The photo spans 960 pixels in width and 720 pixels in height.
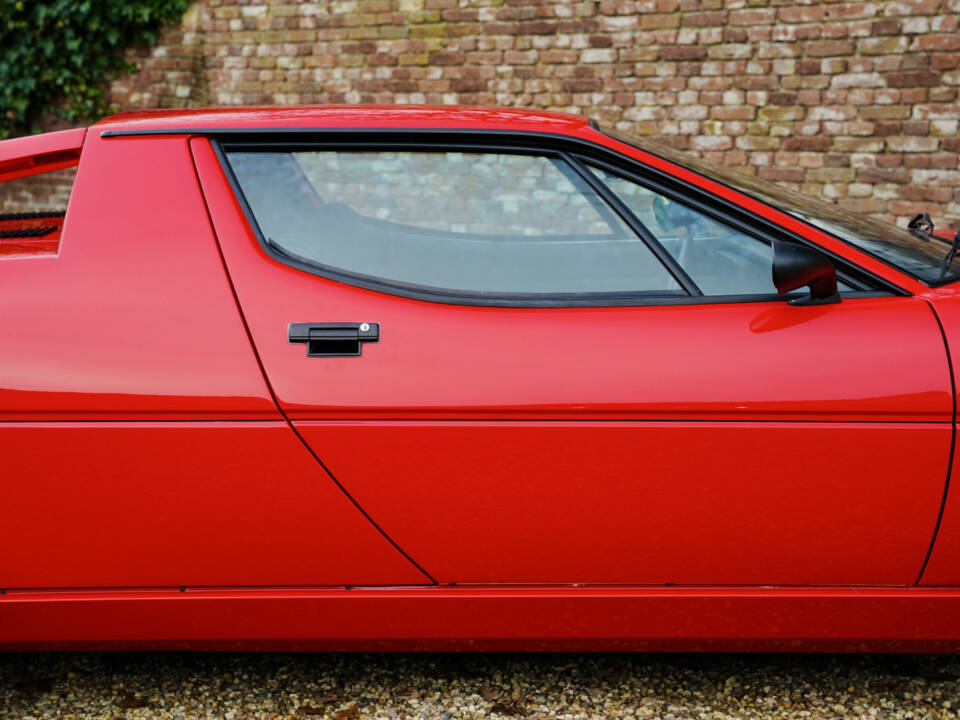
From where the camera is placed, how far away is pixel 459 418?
167 centimetres

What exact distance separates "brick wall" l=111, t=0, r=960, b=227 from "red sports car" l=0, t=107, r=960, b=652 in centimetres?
529

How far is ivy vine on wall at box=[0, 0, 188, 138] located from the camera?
8.12 meters

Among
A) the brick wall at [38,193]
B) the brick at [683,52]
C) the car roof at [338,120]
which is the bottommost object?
the brick wall at [38,193]

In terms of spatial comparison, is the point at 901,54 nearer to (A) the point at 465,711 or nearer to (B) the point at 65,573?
(A) the point at 465,711

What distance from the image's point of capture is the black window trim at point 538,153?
5.73 ft

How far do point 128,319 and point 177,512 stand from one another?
41 cm

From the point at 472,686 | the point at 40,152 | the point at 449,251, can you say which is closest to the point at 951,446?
the point at 449,251

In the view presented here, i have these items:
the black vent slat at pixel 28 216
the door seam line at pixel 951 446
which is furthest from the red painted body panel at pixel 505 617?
the black vent slat at pixel 28 216

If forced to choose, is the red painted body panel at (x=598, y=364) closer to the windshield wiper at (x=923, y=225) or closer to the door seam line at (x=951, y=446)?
the door seam line at (x=951, y=446)

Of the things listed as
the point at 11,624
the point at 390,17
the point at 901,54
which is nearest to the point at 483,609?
the point at 11,624

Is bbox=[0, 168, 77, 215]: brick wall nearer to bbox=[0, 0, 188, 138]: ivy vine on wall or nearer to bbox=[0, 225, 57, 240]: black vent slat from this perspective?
bbox=[0, 0, 188, 138]: ivy vine on wall

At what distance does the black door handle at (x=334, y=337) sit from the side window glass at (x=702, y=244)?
617 millimetres

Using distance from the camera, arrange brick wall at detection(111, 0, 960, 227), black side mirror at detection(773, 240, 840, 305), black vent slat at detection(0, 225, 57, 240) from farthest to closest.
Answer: brick wall at detection(111, 0, 960, 227) < black vent slat at detection(0, 225, 57, 240) < black side mirror at detection(773, 240, 840, 305)

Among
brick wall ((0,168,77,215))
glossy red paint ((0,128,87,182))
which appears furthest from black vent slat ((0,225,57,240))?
brick wall ((0,168,77,215))
